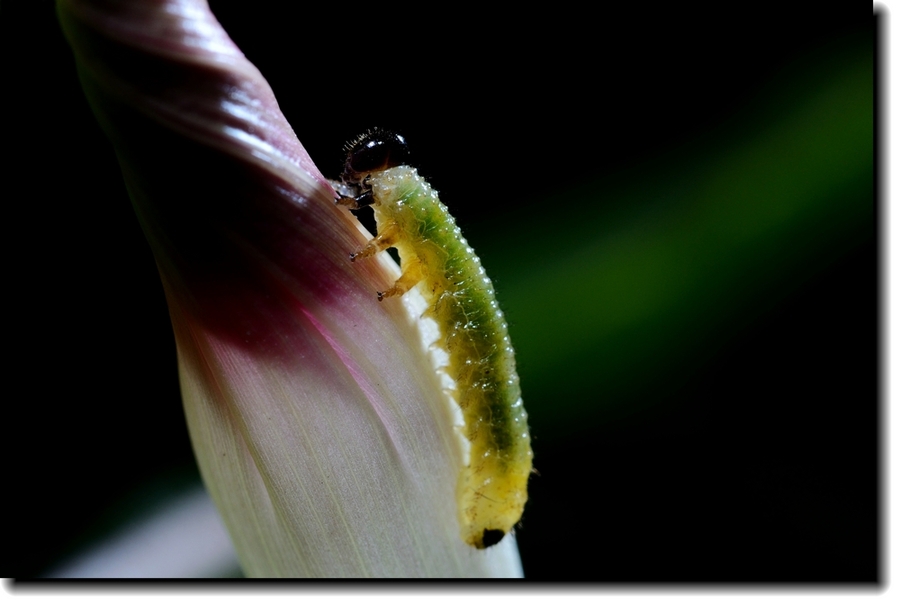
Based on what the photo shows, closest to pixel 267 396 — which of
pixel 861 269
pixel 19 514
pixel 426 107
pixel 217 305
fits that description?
pixel 217 305

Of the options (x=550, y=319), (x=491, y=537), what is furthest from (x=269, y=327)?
(x=550, y=319)

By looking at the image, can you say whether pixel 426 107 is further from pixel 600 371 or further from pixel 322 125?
pixel 600 371

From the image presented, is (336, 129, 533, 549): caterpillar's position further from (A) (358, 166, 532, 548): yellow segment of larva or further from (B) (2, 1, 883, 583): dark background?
(B) (2, 1, 883, 583): dark background

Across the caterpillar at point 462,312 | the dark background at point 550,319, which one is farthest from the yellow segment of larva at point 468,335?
the dark background at point 550,319

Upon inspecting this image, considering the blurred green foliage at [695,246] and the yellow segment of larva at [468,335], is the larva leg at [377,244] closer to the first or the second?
the yellow segment of larva at [468,335]

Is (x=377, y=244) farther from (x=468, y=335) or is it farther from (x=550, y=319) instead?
(x=550, y=319)

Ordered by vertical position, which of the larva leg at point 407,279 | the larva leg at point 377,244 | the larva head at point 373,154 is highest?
the larva head at point 373,154
